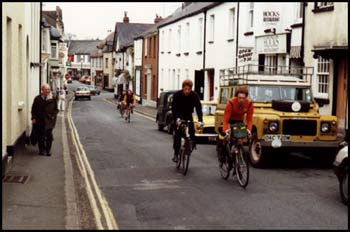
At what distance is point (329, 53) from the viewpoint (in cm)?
1741

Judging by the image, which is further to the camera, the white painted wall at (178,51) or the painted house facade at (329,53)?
the white painted wall at (178,51)

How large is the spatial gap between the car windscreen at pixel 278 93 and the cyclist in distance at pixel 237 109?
3554mm

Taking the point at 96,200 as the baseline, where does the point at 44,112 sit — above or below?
above

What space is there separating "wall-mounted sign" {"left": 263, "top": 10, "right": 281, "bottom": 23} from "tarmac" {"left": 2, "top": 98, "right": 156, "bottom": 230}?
980cm

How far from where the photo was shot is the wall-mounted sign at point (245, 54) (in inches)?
926

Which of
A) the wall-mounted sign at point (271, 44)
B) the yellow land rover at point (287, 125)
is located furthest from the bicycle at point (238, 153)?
the wall-mounted sign at point (271, 44)

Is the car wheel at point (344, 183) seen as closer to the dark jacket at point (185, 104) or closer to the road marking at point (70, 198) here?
the dark jacket at point (185, 104)

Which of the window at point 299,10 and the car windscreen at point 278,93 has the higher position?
the window at point 299,10

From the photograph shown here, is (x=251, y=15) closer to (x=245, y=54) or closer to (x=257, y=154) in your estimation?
(x=245, y=54)

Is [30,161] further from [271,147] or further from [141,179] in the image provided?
[271,147]

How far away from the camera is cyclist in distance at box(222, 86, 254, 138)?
1059 centimetres

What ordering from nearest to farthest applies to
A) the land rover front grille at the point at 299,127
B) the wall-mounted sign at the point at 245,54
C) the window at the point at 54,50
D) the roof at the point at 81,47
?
the land rover front grille at the point at 299,127, the wall-mounted sign at the point at 245,54, the window at the point at 54,50, the roof at the point at 81,47

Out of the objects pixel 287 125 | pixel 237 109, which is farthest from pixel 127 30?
pixel 237 109

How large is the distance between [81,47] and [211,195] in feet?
370
